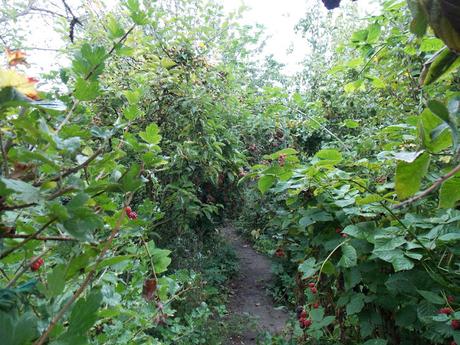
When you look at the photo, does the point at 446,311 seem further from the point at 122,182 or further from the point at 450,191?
the point at 122,182

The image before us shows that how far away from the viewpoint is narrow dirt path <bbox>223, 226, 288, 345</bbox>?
4137mm

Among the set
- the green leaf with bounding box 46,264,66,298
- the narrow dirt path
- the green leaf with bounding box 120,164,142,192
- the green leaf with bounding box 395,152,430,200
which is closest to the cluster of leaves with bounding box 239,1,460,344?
the green leaf with bounding box 395,152,430,200

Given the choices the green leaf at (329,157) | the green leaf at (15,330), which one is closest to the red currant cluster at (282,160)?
the green leaf at (329,157)

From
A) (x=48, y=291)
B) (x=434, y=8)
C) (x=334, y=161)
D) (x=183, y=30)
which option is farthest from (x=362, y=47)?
(x=183, y=30)

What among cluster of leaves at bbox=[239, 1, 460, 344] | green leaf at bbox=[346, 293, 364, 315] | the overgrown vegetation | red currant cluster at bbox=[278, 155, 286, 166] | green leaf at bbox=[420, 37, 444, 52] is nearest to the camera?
the overgrown vegetation

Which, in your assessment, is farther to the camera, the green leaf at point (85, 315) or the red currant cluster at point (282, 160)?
the red currant cluster at point (282, 160)

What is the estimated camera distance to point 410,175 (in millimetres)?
627

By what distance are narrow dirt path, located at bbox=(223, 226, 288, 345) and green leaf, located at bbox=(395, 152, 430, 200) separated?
3.59 metres

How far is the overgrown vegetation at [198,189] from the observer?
566 mm

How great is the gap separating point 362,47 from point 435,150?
1.64 meters

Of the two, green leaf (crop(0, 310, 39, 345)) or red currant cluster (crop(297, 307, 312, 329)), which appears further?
red currant cluster (crop(297, 307, 312, 329))

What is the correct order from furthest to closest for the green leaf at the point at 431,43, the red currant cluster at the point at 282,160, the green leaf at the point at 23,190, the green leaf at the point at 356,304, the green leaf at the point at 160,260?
the red currant cluster at the point at 282,160 → the green leaf at the point at 356,304 → the green leaf at the point at 431,43 → the green leaf at the point at 160,260 → the green leaf at the point at 23,190

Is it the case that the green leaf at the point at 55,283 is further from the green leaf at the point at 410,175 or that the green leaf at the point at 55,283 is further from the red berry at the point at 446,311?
the red berry at the point at 446,311

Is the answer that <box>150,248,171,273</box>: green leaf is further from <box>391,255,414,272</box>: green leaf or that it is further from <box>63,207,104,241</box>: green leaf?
<box>391,255,414,272</box>: green leaf
